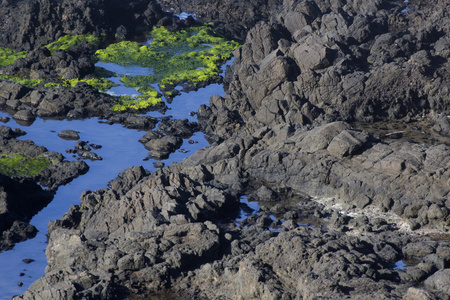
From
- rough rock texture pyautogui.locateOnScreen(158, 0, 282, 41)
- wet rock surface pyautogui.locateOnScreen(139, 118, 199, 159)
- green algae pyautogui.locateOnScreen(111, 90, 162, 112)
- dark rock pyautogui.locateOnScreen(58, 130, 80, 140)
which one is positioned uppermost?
rough rock texture pyautogui.locateOnScreen(158, 0, 282, 41)

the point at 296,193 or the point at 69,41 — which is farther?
the point at 69,41

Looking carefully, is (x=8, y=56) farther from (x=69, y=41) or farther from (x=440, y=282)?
(x=440, y=282)

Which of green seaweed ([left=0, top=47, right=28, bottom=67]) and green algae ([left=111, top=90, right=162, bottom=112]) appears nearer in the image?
green algae ([left=111, top=90, right=162, bottom=112])

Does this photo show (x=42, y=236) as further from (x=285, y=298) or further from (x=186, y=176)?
(x=285, y=298)

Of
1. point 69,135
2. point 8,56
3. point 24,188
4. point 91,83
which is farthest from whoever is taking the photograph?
point 8,56

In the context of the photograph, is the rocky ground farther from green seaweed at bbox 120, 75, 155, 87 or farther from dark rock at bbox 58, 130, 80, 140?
green seaweed at bbox 120, 75, 155, 87

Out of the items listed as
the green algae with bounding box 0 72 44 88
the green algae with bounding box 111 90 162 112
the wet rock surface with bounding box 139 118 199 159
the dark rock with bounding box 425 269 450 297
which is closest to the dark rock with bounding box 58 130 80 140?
the wet rock surface with bounding box 139 118 199 159

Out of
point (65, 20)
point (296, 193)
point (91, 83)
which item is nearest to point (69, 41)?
point (65, 20)
